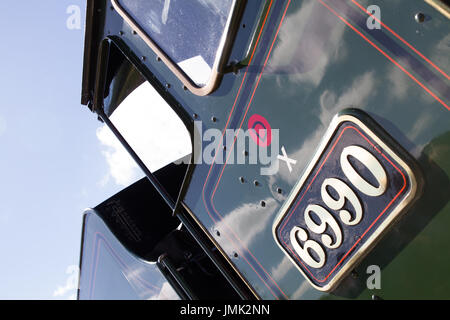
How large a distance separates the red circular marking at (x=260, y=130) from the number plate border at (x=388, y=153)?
10.9 inches

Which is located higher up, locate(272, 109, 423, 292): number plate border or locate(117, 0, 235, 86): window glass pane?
locate(117, 0, 235, 86): window glass pane

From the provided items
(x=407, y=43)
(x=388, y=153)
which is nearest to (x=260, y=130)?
(x=388, y=153)

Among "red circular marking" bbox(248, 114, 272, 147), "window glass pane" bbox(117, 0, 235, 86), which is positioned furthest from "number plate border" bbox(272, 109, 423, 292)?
"window glass pane" bbox(117, 0, 235, 86)

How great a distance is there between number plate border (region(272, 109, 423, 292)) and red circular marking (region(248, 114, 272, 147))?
0.90 ft

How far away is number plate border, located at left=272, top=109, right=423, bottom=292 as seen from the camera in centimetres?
143

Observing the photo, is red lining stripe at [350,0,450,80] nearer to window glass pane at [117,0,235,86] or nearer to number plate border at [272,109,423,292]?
number plate border at [272,109,423,292]

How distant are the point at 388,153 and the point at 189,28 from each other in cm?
128

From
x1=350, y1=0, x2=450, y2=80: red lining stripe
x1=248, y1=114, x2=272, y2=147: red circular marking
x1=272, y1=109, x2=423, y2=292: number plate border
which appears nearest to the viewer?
x1=350, y1=0, x2=450, y2=80: red lining stripe

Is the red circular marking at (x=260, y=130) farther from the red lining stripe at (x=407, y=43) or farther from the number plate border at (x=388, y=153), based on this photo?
the red lining stripe at (x=407, y=43)

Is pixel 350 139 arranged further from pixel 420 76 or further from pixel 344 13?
pixel 344 13

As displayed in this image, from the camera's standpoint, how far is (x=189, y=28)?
2189 mm

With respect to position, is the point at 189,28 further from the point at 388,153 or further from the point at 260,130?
the point at 388,153

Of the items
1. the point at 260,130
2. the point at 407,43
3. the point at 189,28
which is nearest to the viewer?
the point at 407,43
